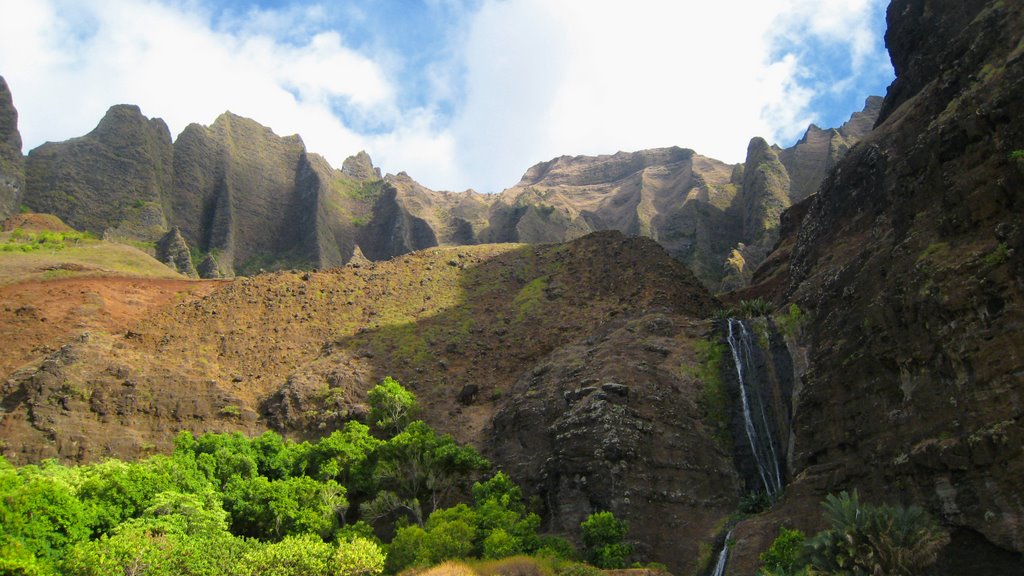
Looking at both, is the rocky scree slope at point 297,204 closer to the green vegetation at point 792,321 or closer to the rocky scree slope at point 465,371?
the rocky scree slope at point 465,371

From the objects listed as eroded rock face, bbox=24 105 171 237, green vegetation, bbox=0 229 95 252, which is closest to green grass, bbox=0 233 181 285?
green vegetation, bbox=0 229 95 252

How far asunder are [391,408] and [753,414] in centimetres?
2215

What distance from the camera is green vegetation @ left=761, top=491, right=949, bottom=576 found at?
22141 mm

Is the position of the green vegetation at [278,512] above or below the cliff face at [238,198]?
below

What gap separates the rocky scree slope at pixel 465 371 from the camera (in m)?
40.0

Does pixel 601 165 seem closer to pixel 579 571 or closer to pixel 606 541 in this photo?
pixel 606 541

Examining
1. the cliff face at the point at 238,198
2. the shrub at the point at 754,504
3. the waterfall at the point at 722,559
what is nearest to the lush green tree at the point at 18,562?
the waterfall at the point at 722,559

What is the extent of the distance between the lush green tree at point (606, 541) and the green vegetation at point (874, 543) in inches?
417

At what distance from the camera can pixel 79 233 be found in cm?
7956

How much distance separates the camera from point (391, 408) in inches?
1959

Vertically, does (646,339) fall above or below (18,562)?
above

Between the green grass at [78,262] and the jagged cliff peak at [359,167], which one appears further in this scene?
the jagged cliff peak at [359,167]

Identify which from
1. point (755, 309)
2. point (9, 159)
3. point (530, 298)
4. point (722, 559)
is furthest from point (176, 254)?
point (722, 559)

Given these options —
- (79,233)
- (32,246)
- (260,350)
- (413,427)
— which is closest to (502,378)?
(413,427)
